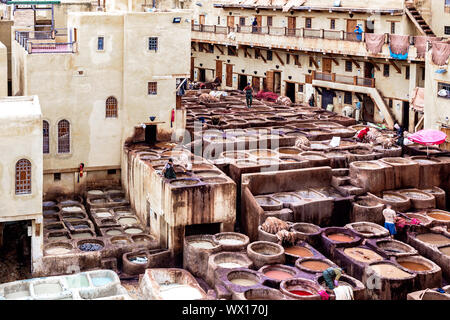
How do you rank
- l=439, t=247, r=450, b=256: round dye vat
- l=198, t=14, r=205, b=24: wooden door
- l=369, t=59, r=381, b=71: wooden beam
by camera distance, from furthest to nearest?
1. l=198, t=14, r=205, b=24: wooden door
2. l=369, t=59, r=381, b=71: wooden beam
3. l=439, t=247, r=450, b=256: round dye vat

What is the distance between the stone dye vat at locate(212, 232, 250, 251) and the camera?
88.3ft

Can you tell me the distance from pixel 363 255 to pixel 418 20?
25.7 meters

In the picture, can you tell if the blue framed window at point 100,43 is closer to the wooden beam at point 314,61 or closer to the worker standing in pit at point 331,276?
the worker standing in pit at point 331,276

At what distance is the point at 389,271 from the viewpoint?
83.2ft

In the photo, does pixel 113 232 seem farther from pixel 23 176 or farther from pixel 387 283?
pixel 387 283

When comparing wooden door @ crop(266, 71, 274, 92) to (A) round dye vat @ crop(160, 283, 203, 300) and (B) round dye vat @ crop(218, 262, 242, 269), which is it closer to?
(B) round dye vat @ crop(218, 262, 242, 269)

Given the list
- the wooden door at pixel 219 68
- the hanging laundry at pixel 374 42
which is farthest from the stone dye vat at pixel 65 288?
the wooden door at pixel 219 68

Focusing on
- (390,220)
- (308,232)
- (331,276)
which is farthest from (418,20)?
(331,276)

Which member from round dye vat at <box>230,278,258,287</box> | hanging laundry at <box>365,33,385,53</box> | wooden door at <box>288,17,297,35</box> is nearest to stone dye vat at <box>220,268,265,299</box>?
round dye vat at <box>230,278,258,287</box>

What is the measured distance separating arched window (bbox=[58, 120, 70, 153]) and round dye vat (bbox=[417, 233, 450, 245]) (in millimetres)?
17297

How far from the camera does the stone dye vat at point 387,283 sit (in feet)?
79.9

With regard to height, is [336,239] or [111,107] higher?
[111,107]

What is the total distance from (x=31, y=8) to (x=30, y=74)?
384 inches

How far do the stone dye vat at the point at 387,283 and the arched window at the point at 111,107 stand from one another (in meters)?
16.0
